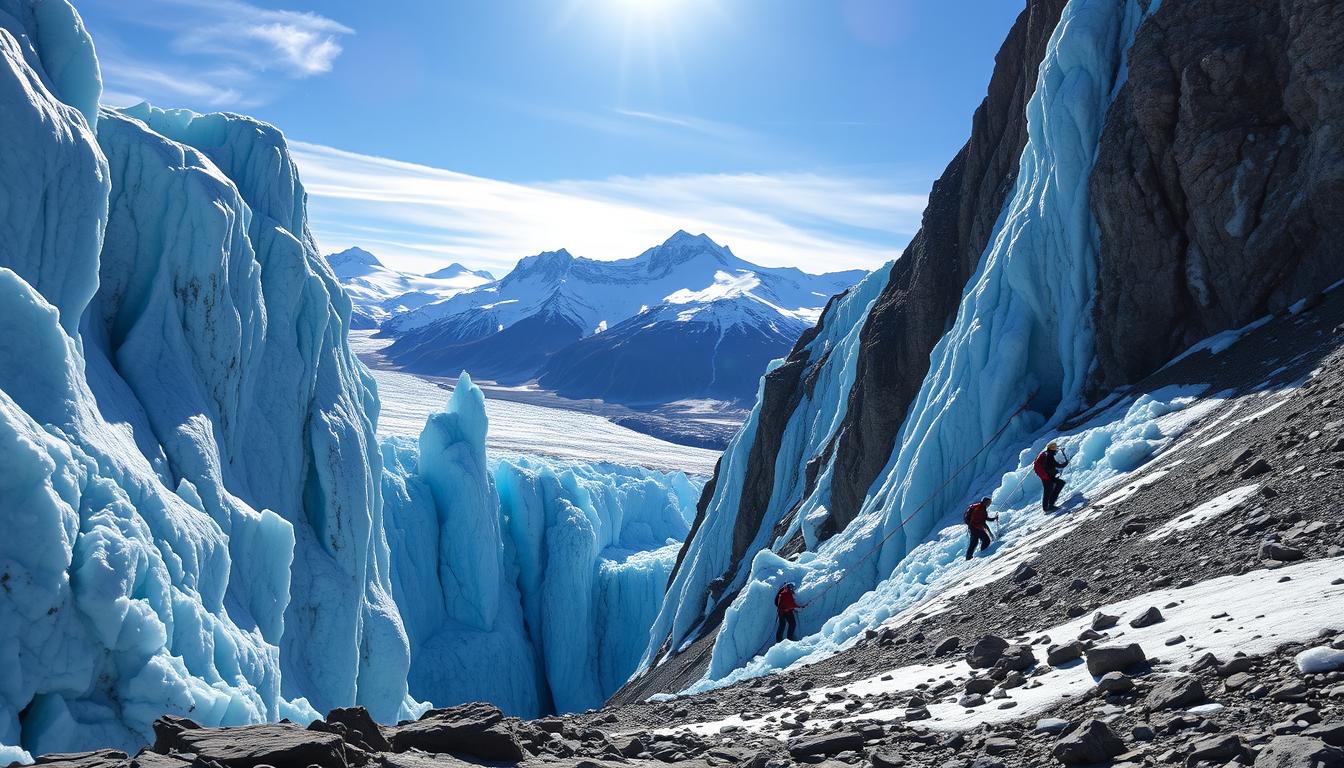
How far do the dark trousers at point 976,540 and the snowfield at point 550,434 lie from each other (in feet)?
227

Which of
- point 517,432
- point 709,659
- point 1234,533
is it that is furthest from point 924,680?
point 517,432

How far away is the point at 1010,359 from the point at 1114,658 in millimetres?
13572

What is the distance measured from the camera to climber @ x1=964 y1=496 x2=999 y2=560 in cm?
1551

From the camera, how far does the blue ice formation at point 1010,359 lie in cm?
1933

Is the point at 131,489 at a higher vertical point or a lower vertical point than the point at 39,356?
lower

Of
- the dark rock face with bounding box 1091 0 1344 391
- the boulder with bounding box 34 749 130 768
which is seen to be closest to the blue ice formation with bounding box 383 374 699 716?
the dark rock face with bounding box 1091 0 1344 391

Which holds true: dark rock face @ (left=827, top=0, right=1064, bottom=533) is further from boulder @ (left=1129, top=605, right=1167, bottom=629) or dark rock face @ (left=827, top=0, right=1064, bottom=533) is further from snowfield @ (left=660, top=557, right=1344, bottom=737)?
boulder @ (left=1129, top=605, right=1167, bottom=629)

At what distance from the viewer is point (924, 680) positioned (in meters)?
9.43

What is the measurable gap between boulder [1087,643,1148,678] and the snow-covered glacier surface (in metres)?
10.8

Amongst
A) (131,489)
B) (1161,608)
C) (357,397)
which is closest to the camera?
(1161,608)

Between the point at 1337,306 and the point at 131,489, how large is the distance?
57.5 feet

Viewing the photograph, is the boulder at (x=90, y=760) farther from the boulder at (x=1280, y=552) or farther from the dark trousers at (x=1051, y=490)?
the dark trousers at (x=1051, y=490)

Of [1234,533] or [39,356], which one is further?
[39,356]

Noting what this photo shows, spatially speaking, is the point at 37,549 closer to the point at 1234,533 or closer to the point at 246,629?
the point at 246,629
